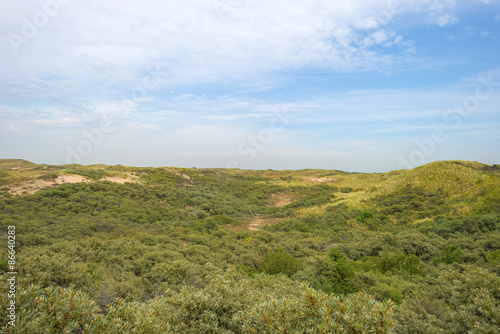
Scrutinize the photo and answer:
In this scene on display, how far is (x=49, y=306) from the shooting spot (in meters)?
3.16

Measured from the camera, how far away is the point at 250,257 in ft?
40.3

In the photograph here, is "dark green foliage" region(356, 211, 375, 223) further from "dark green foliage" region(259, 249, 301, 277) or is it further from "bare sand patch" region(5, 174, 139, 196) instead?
"bare sand patch" region(5, 174, 139, 196)

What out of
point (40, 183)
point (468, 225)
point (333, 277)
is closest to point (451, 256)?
point (333, 277)

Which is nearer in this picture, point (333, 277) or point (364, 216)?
point (333, 277)

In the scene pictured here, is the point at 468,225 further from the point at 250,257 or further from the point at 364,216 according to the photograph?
the point at 250,257

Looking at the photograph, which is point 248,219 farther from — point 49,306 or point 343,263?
point 49,306

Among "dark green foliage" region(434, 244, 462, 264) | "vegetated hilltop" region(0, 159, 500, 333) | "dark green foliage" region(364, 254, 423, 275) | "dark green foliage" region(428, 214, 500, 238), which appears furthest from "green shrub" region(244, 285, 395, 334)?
"dark green foliage" region(428, 214, 500, 238)

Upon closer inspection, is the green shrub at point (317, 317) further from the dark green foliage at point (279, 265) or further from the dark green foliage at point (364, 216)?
the dark green foliage at point (364, 216)

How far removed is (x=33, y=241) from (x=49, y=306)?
10.9 meters

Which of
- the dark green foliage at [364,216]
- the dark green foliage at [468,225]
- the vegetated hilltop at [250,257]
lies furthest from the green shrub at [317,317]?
the dark green foliage at [364,216]

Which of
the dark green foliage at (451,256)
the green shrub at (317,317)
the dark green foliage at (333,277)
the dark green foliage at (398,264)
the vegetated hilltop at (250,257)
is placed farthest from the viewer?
the dark green foliage at (451,256)

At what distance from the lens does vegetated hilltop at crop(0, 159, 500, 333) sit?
344 centimetres

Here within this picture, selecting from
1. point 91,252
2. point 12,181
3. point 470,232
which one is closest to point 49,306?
point 91,252

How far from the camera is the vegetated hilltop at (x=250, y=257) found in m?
3.44
